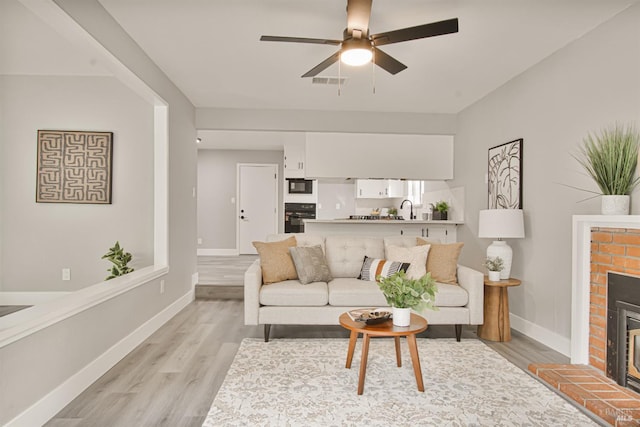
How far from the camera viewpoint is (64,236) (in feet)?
13.4

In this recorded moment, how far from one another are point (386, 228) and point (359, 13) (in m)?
3.48

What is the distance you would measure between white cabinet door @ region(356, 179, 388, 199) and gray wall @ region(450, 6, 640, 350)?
3.33m

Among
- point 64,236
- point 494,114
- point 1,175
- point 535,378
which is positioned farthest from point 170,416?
point 494,114

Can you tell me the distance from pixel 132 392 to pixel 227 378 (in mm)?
580

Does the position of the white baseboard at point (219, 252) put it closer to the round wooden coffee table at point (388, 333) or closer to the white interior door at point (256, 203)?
the white interior door at point (256, 203)

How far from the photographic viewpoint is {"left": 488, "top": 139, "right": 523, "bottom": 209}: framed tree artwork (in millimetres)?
3695

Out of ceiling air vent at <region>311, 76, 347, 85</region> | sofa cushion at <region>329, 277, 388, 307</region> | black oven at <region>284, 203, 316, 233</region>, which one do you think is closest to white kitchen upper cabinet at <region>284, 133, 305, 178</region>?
black oven at <region>284, 203, 316, 233</region>

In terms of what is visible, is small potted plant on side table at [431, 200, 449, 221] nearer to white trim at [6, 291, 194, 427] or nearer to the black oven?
the black oven

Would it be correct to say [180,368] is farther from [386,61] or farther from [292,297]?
[386,61]

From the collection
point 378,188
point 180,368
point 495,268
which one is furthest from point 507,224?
point 378,188

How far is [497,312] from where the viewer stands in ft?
11.1

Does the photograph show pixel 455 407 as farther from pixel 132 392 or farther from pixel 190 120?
pixel 190 120

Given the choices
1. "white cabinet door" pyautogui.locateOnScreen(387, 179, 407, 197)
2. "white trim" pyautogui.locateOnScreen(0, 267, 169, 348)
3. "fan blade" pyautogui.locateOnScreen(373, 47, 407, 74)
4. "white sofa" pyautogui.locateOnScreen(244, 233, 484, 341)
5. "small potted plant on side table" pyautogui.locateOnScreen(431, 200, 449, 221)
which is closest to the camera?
"white trim" pyautogui.locateOnScreen(0, 267, 169, 348)

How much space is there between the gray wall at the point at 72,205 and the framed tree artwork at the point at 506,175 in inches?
147
